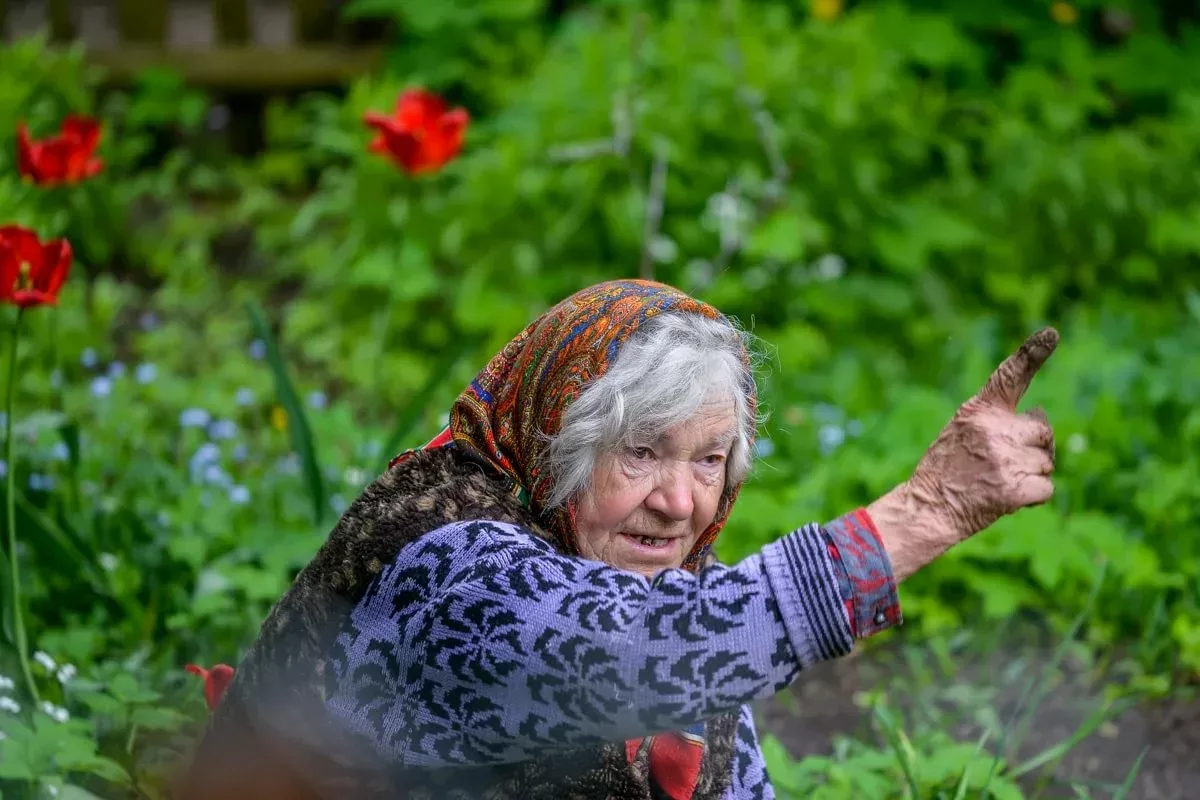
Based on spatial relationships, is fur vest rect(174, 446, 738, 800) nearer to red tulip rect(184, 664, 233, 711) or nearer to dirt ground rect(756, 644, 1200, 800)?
red tulip rect(184, 664, 233, 711)

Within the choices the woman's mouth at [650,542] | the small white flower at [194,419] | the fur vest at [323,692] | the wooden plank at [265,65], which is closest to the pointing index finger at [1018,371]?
the woman's mouth at [650,542]

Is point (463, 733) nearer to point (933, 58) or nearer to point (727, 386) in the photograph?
point (727, 386)

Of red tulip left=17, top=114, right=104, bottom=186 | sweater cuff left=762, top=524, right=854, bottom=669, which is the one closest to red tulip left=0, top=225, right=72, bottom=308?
red tulip left=17, top=114, right=104, bottom=186

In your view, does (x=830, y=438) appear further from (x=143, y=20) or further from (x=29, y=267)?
(x=143, y=20)

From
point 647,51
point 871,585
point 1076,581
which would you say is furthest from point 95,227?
point 871,585

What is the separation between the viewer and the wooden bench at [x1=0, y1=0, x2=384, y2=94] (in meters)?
5.99

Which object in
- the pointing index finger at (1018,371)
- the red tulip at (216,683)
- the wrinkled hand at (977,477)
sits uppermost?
the pointing index finger at (1018,371)

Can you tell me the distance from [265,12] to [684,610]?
6161 millimetres

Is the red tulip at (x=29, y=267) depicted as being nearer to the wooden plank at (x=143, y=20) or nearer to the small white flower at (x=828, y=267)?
the small white flower at (x=828, y=267)

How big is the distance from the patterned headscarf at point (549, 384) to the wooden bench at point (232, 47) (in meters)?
4.56

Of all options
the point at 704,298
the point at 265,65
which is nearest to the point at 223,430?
the point at 704,298

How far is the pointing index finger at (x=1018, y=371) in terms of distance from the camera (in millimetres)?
1431

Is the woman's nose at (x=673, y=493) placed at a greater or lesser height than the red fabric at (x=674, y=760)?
greater

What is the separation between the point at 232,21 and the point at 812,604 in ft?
17.6
